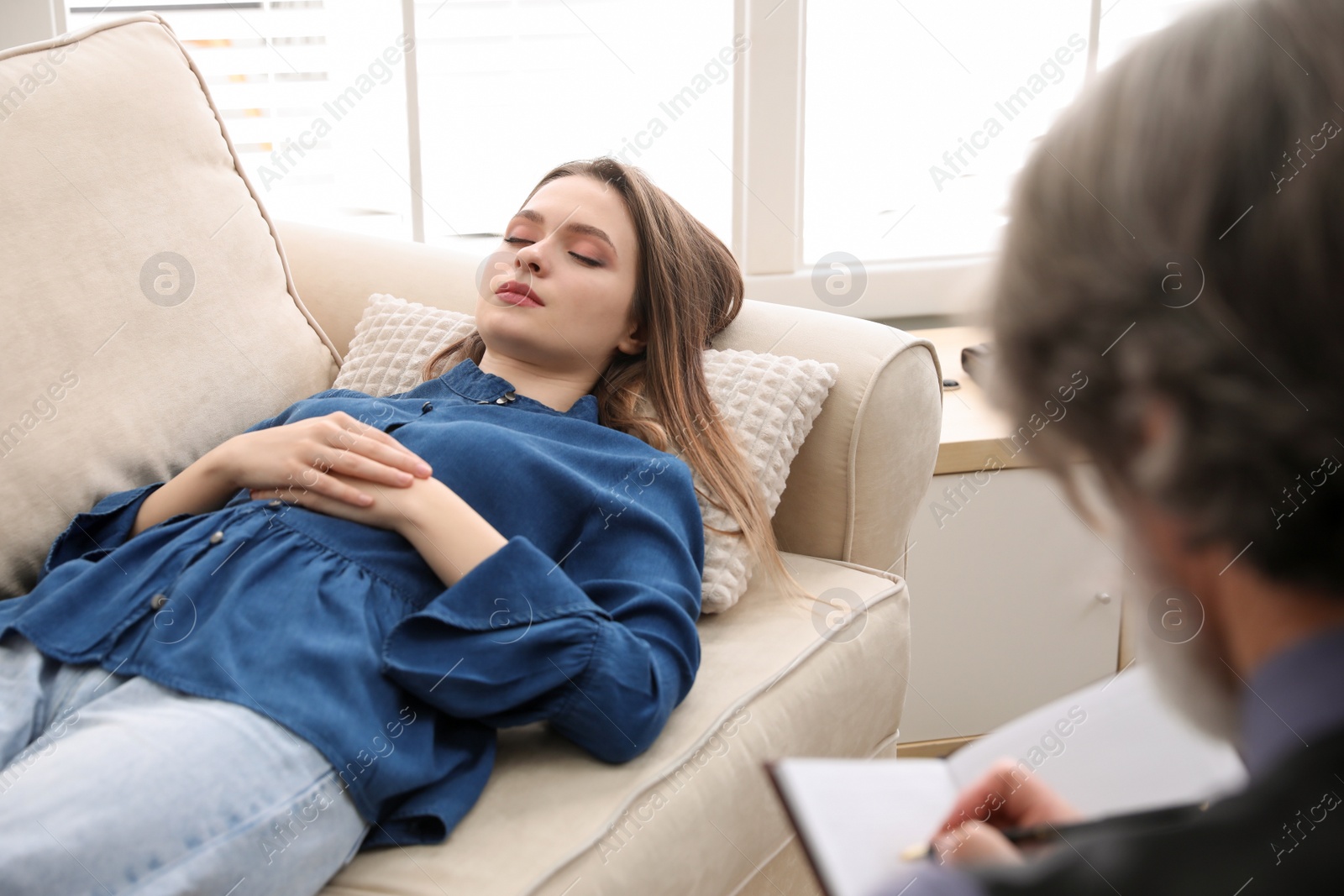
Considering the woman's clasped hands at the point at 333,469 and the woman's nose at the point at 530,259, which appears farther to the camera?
the woman's nose at the point at 530,259

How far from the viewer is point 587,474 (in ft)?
3.95

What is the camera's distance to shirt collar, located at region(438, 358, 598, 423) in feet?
4.33

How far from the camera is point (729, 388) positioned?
1.33 m

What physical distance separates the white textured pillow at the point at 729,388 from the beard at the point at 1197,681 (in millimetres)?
713

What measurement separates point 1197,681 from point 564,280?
3.18ft

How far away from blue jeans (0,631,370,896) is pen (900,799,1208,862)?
0.52 meters

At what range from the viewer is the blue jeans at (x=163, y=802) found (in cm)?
76

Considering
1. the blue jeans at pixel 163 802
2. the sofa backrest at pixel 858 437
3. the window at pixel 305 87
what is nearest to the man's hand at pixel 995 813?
the blue jeans at pixel 163 802

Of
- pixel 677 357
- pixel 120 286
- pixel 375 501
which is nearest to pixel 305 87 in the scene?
pixel 120 286

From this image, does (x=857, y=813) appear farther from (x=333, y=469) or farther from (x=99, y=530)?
(x=99, y=530)

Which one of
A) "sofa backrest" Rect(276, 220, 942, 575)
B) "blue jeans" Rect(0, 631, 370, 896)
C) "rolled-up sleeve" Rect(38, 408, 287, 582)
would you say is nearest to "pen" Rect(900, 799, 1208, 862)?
"blue jeans" Rect(0, 631, 370, 896)

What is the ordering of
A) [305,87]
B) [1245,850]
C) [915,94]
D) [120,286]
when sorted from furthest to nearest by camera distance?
[915,94] < [305,87] < [120,286] < [1245,850]

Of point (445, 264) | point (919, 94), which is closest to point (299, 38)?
point (445, 264)

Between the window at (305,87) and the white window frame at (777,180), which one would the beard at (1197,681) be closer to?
the white window frame at (777,180)
